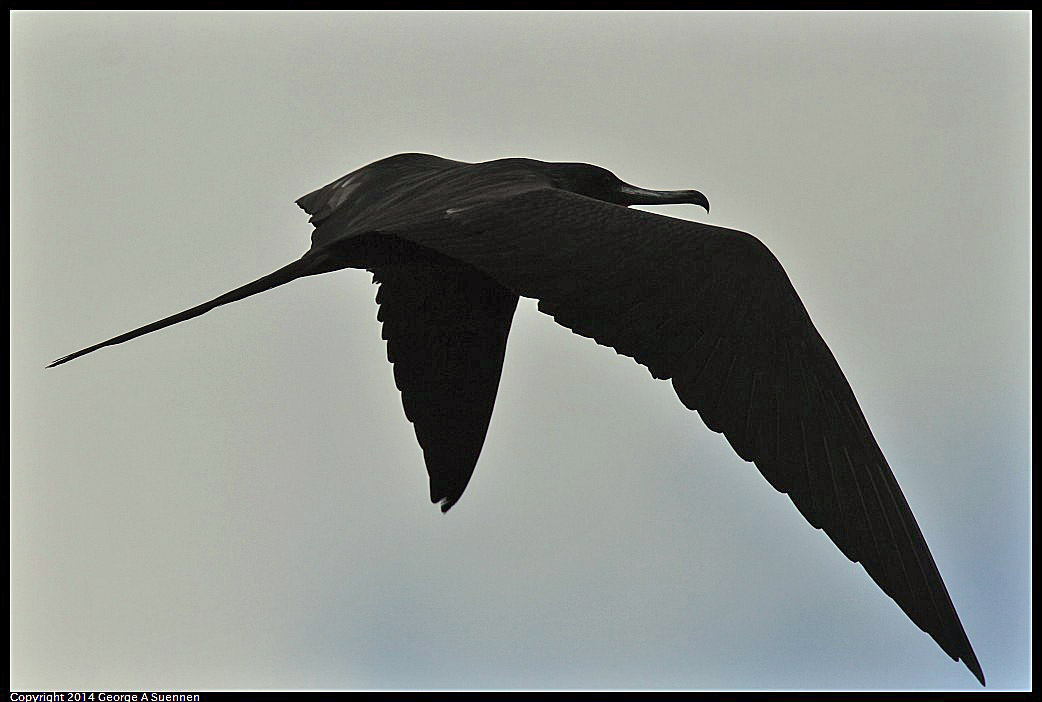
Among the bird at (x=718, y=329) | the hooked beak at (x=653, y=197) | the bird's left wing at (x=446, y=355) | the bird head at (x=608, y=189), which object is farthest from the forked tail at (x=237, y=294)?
the hooked beak at (x=653, y=197)

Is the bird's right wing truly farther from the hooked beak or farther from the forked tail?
the hooked beak

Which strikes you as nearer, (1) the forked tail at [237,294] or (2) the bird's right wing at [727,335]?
(2) the bird's right wing at [727,335]

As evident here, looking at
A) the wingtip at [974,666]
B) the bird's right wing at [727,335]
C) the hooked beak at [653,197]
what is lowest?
the wingtip at [974,666]

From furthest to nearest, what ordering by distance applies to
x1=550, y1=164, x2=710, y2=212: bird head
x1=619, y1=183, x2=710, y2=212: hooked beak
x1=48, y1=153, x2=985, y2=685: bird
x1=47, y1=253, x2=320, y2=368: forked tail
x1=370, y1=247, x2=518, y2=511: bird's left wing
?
x1=370, y1=247, x2=518, y2=511: bird's left wing
x1=619, y1=183, x2=710, y2=212: hooked beak
x1=550, y1=164, x2=710, y2=212: bird head
x1=47, y1=253, x2=320, y2=368: forked tail
x1=48, y1=153, x2=985, y2=685: bird

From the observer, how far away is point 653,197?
16.6 feet

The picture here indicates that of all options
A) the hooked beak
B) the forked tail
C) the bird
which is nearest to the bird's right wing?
A: the bird

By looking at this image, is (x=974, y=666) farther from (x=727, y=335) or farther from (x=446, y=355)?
(x=446, y=355)

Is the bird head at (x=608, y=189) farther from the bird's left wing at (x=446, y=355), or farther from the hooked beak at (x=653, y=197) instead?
the bird's left wing at (x=446, y=355)

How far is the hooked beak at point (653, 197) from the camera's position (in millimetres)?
4992

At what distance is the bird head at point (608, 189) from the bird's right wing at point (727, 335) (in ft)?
2.88

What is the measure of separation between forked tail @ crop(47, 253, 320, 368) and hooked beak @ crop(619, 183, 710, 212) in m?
1.22

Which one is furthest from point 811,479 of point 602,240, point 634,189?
point 634,189

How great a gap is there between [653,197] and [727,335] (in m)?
1.29

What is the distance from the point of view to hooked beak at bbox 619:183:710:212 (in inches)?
197
